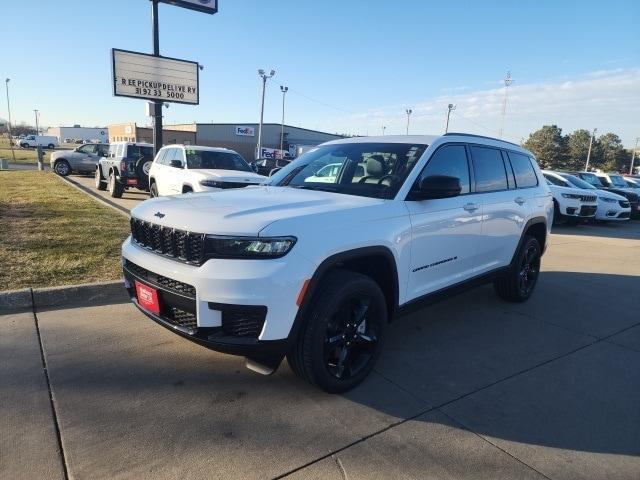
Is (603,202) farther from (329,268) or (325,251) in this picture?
(325,251)

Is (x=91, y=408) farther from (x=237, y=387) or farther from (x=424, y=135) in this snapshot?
(x=424, y=135)

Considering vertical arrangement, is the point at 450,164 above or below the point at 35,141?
below

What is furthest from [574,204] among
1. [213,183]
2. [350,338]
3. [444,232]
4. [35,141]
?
[35,141]

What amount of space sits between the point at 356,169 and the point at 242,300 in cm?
184

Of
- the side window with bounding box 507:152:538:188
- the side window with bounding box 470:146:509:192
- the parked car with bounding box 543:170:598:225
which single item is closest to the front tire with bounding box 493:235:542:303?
the side window with bounding box 507:152:538:188

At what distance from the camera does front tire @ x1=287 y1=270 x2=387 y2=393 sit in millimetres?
2824

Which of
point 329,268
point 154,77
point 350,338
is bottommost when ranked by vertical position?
point 350,338

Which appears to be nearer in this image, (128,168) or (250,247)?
(250,247)

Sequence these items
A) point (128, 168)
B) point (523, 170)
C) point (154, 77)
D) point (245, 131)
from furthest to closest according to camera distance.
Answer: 1. point (245, 131)
2. point (128, 168)
3. point (154, 77)
4. point (523, 170)

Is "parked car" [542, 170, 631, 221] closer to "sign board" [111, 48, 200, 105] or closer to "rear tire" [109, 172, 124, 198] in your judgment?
"sign board" [111, 48, 200, 105]

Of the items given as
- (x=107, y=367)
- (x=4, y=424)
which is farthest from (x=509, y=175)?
(x=4, y=424)

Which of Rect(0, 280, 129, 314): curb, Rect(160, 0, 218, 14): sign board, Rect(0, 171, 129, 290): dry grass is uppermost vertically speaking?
Rect(160, 0, 218, 14): sign board

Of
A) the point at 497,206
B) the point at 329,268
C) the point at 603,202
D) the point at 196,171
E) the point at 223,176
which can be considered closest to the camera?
the point at 329,268

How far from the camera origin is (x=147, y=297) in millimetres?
3074
